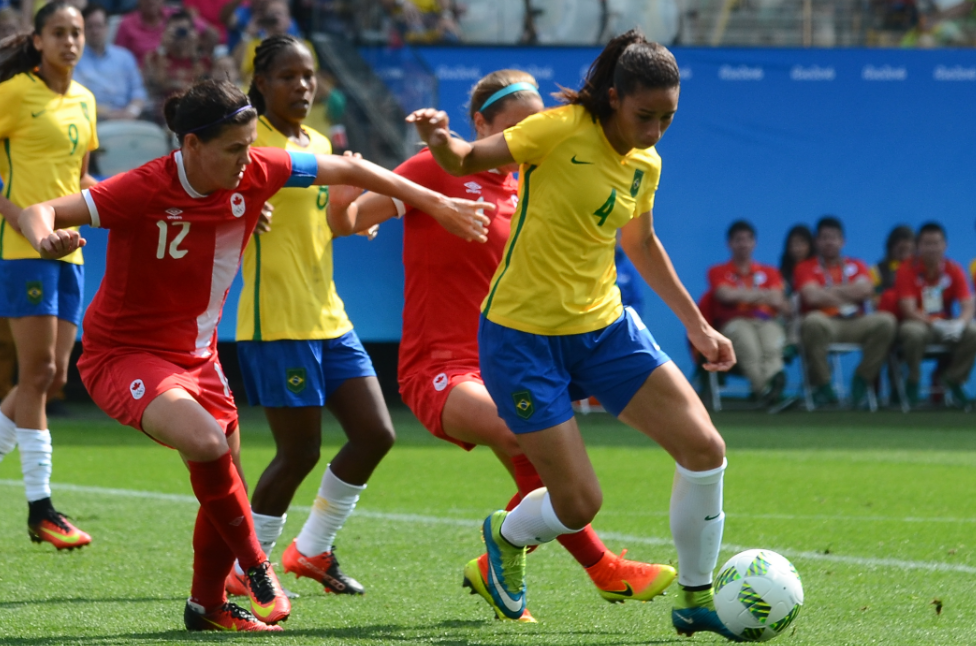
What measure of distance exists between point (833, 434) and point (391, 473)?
4.79m

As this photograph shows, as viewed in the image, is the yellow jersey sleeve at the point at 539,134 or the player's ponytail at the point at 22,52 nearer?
the yellow jersey sleeve at the point at 539,134

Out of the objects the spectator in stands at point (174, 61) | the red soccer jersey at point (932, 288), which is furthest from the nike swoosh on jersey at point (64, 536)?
the red soccer jersey at point (932, 288)

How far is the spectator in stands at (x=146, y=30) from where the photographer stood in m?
15.2

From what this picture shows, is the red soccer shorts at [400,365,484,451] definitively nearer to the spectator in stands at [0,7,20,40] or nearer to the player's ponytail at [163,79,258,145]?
the player's ponytail at [163,79,258,145]

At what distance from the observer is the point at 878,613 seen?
185 inches

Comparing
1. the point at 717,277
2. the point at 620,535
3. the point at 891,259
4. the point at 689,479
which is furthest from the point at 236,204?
the point at 891,259

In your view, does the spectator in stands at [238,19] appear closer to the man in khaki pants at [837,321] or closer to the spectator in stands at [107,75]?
the spectator in stands at [107,75]

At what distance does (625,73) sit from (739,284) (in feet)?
35.0

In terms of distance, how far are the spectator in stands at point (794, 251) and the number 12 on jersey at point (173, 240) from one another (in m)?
11.3

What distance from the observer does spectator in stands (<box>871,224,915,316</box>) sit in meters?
14.9

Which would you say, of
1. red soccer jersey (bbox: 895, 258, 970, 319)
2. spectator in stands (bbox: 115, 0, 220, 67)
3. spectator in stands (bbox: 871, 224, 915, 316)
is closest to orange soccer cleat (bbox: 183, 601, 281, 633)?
red soccer jersey (bbox: 895, 258, 970, 319)

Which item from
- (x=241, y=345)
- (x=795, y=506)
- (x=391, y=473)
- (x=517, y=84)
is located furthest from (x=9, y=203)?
(x=795, y=506)

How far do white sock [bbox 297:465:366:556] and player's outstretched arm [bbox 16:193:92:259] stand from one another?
5.80 ft

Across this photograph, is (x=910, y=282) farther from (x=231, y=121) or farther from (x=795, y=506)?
(x=231, y=121)
